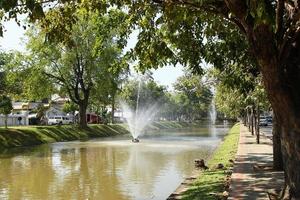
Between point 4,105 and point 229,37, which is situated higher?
point 229,37

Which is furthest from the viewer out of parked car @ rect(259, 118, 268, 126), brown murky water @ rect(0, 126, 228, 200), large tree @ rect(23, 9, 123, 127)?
parked car @ rect(259, 118, 268, 126)

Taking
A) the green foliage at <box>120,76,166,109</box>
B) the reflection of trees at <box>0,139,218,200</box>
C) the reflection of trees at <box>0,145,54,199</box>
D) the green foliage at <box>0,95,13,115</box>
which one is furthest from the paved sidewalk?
the green foliage at <box>120,76,166,109</box>

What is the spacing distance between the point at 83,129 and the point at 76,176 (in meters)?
34.7

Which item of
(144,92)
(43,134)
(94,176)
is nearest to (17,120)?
(43,134)

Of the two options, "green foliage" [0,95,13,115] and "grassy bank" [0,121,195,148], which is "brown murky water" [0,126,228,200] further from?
"green foliage" [0,95,13,115]

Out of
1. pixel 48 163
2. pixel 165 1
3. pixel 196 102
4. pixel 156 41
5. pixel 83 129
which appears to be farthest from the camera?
pixel 196 102

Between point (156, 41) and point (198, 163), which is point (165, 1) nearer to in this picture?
point (156, 41)

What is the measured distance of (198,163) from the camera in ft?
67.5

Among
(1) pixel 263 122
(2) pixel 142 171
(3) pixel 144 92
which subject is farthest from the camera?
(3) pixel 144 92

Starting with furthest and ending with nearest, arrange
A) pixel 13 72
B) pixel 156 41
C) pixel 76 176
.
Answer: pixel 13 72 < pixel 76 176 < pixel 156 41

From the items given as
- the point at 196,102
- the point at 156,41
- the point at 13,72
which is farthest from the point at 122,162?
the point at 196,102

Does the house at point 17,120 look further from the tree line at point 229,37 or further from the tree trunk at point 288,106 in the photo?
the tree trunk at point 288,106

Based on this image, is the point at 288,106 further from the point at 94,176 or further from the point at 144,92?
the point at 144,92

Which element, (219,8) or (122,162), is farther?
(122,162)
